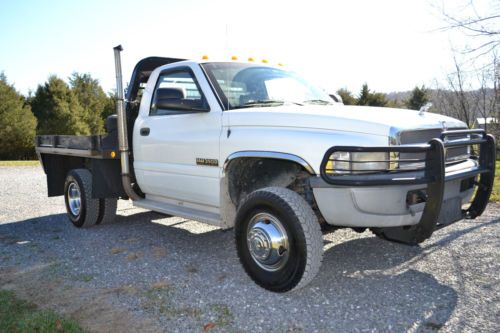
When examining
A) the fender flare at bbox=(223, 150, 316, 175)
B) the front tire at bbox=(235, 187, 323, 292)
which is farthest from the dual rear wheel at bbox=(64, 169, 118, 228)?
the front tire at bbox=(235, 187, 323, 292)

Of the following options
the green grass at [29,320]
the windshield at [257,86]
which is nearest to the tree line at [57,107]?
the windshield at [257,86]

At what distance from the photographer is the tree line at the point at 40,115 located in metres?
27.4

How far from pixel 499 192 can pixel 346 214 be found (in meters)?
5.81

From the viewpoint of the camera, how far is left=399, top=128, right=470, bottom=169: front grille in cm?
331

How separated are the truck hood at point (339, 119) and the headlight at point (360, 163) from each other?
17 centimetres

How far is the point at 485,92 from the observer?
13.1 metres

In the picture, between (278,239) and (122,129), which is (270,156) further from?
(122,129)

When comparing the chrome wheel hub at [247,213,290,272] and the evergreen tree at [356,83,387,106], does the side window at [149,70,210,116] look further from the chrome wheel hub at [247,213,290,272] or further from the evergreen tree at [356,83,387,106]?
the evergreen tree at [356,83,387,106]

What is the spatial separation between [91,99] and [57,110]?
4.67 m

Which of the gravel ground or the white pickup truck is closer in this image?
the gravel ground

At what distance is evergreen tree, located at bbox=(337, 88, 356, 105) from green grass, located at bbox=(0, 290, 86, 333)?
2764 centimetres

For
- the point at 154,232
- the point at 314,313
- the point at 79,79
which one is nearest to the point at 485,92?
the point at 154,232

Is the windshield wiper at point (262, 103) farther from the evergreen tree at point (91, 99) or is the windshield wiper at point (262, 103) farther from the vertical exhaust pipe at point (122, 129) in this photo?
the evergreen tree at point (91, 99)

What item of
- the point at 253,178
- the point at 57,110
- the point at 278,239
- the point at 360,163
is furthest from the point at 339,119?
the point at 57,110
